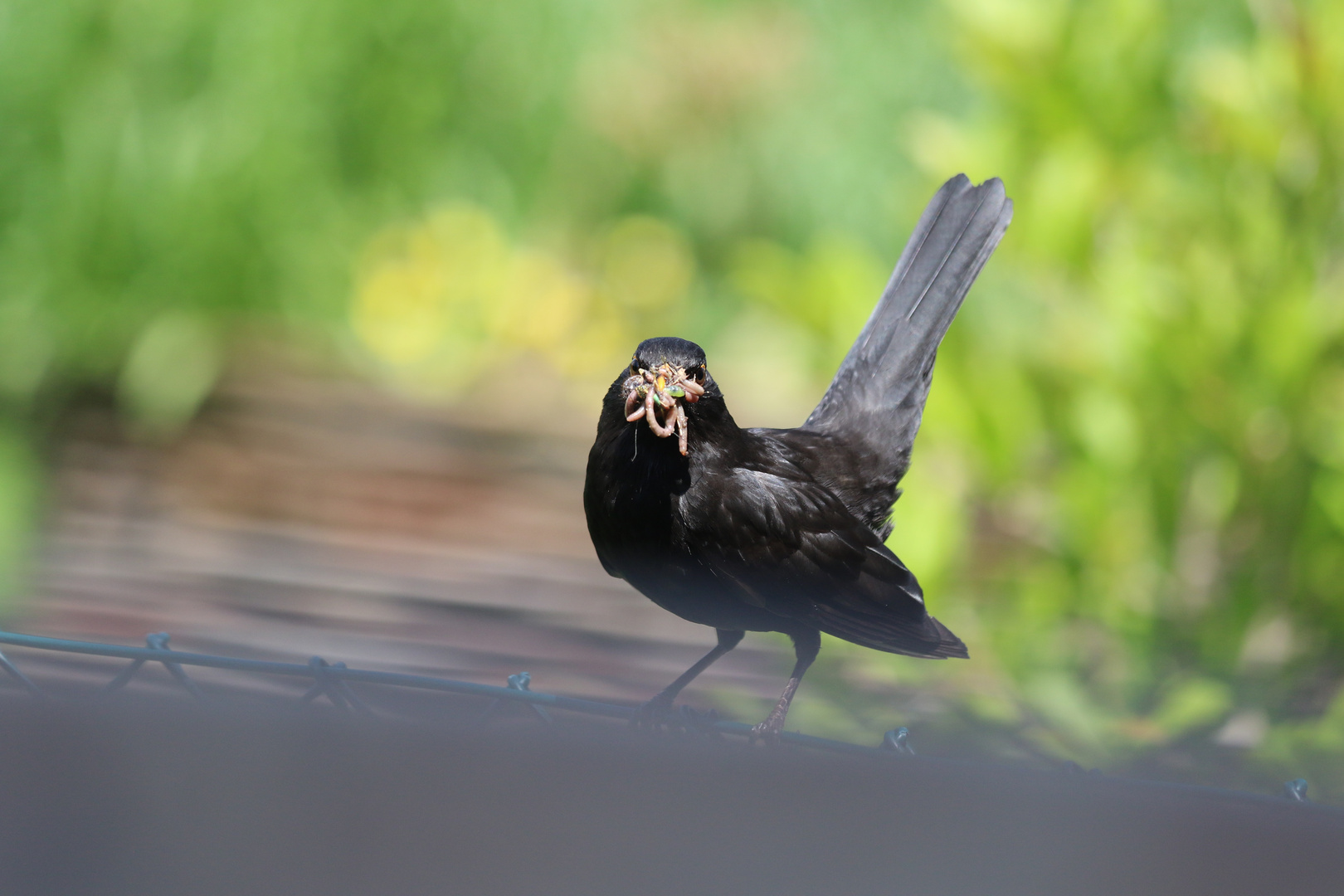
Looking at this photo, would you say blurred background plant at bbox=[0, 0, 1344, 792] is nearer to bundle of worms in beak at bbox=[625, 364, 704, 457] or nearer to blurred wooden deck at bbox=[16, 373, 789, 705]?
blurred wooden deck at bbox=[16, 373, 789, 705]

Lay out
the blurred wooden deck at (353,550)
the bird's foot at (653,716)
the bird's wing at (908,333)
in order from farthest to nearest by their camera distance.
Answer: the blurred wooden deck at (353,550) → the bird's wing at (908,333) → the bird's foot at (653,716)

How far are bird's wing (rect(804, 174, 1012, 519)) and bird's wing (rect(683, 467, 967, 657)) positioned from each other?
0.32m

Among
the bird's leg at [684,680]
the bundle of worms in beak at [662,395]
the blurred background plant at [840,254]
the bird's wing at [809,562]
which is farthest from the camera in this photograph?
the blurred background plant at [840,254]

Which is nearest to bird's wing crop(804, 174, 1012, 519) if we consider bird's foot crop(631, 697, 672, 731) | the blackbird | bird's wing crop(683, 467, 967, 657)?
the blackbird

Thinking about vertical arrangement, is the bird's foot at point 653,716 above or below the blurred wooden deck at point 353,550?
below

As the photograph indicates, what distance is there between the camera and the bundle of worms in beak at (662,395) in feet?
5.02

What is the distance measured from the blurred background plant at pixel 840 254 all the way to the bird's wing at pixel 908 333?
1.35 feet

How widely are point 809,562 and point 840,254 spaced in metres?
1.17

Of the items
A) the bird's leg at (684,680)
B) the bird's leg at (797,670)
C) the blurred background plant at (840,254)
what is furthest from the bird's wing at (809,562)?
the blurred background plant at (840,254)

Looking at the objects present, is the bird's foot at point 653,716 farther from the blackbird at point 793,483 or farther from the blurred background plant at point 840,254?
the blurred background plant at point 840,254

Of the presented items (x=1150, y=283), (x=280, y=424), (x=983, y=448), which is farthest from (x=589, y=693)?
(x=280, y=424)

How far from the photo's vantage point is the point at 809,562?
76.2 inches

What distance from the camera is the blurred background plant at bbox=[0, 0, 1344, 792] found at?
279 cm

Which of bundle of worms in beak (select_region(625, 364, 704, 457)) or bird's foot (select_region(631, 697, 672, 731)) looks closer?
bundle of worms in beak (select_region(625, 364, 704, 457))
